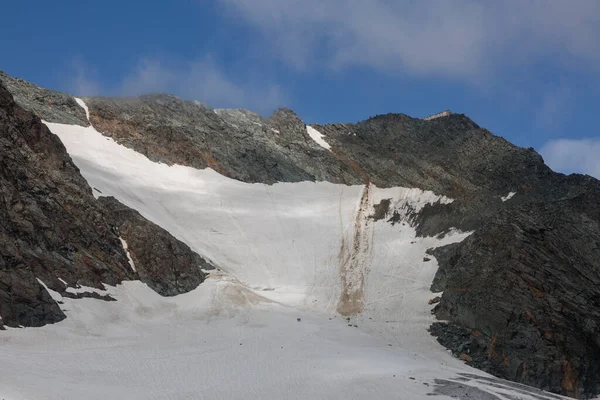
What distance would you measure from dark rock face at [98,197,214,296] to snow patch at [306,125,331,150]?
3000cm

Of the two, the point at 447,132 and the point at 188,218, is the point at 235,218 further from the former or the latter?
the point at 447,132

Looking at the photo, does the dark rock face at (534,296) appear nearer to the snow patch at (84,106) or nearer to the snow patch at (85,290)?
the snow patch at (85,290)

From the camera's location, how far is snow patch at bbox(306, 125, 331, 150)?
73606 mm

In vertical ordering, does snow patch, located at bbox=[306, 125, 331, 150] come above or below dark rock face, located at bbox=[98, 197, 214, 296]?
above

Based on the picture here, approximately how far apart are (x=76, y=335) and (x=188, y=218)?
23.8 metres

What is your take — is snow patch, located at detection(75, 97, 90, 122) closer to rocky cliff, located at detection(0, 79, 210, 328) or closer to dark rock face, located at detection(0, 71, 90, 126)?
dark rock face, located at detection(0, 71, 90, 126)

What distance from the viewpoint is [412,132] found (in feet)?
245

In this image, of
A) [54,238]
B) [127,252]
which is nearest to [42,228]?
[54,238]

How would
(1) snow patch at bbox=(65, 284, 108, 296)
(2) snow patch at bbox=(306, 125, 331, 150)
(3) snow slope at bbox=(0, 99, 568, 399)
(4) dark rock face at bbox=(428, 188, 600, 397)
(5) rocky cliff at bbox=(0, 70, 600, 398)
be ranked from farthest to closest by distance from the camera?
(2) snow patch at bbox=(306, 125, 331, 150), (5) rocky cliff at bbox=(0, 70, 600, 398), (4) dark rock face at bbox=(428, 188, 600, 397), (1) snow patch at bbox=(65, 284, 108, 296), (3) snow slope at bbox=(0, 99, 568, 399)

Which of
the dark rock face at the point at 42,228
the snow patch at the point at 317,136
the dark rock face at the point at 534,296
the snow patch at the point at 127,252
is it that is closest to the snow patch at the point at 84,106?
the dark rock face at the point at 42,228

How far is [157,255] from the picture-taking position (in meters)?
43.6

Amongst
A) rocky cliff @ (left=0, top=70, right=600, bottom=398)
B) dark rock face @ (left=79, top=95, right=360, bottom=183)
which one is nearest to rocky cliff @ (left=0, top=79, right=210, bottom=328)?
rocky cliff @ (left=0, top=70, right=600, bottom=398)

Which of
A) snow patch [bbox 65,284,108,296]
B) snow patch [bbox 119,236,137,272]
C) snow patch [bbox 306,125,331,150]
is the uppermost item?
snow patch [bbox 306,125,331,150]

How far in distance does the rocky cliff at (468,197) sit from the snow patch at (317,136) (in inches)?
32.4
